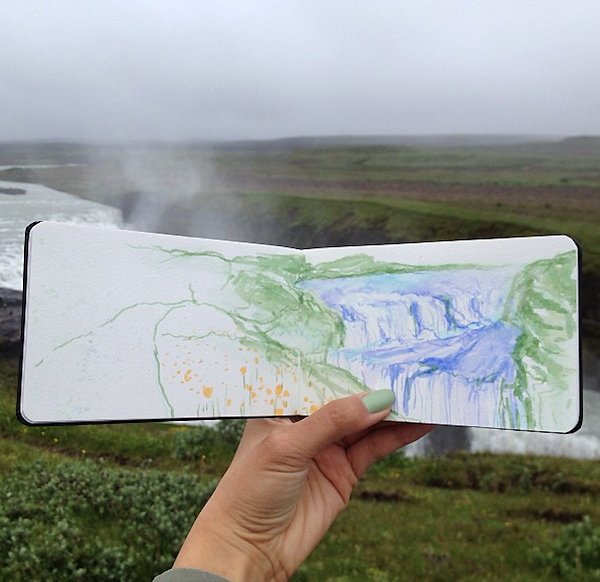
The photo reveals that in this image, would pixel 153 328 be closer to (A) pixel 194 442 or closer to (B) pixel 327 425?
Result: (B) pixel 327 425

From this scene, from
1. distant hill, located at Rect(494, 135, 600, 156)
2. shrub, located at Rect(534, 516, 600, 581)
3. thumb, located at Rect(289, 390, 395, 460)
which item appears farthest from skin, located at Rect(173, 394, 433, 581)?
distant hill, located at Rect(494, 135, 600, 156)

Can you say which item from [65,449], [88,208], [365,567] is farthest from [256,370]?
[88,208]

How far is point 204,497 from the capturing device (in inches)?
125

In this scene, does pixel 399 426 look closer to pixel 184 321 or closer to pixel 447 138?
pixel 184 321

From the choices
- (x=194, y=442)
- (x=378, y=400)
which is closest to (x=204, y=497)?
(x=194, y=442)

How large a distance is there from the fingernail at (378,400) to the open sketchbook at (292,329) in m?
0.06

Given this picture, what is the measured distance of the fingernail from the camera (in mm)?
1729

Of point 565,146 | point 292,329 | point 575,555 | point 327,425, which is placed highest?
point 565,146

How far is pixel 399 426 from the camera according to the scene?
1993 mm

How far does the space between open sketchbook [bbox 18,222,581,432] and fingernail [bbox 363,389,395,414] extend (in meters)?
0.06

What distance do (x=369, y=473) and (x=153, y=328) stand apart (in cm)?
297

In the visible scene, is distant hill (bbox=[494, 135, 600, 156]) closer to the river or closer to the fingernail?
the river

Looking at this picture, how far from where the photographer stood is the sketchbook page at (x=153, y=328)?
1651 millimetres

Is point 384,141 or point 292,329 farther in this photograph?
point 384,141
